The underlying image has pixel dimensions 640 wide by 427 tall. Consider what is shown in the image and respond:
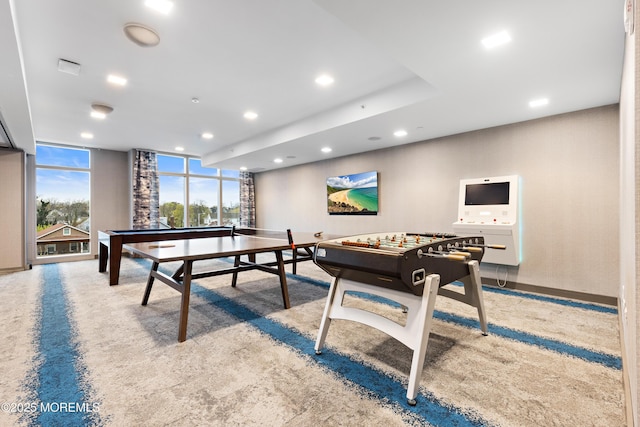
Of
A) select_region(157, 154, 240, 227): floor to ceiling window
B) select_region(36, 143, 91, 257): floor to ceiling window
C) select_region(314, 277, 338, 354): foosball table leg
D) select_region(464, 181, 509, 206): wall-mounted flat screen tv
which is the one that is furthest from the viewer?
select_region(157, 154, 240, 227): floor to ceiling window

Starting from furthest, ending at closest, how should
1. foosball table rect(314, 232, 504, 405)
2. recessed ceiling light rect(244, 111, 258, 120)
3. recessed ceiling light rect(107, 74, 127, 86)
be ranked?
recessed ceiling light rect(244, 111, 258, 120) → recessed ceiling light rect(107, 74, 127, 86) → foosball table rect(314, 232, 504, 405)

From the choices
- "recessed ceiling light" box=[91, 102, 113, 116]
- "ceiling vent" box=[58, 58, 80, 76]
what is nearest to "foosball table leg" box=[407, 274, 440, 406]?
"ceiling vent" box=[58, 58, 80, 76]

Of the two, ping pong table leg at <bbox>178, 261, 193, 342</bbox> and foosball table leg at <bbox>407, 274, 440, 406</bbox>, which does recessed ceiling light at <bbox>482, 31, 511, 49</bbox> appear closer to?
foosball table leg at <bbox>407, 274, 440, 406</bbox>

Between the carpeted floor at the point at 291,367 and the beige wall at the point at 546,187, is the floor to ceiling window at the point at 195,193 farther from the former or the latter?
the beige wall at the point at 546,187

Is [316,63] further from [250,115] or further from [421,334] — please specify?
[421,334]

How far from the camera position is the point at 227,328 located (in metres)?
2.67

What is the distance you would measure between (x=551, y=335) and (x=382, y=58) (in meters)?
2.95

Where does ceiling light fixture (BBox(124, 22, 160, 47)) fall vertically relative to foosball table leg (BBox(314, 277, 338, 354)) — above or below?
above

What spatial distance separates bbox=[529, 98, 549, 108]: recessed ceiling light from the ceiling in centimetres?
6

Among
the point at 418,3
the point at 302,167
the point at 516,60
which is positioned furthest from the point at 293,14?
the point at 302,167

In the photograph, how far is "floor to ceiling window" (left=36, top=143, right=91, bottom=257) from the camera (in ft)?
20.6

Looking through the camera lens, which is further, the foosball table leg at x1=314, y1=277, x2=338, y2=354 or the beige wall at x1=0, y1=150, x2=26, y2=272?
the beige wall at x1=0, y1=150, x2=26, y2=272

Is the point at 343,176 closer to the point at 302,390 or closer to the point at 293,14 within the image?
the point at 293,14

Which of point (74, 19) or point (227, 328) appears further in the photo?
point (227, 328)
